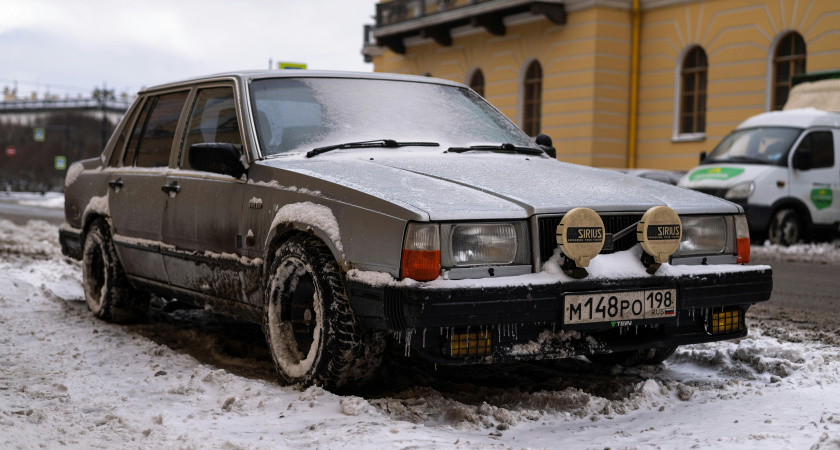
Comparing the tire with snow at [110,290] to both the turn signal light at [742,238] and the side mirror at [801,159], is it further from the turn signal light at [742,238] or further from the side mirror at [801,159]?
the side mirror at [801,159]

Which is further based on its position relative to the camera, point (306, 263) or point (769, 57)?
point (769, 57)

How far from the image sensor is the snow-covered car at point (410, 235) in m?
3.57

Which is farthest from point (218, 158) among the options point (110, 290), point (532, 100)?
point (532, 100)

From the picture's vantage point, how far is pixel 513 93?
26078 millimetres

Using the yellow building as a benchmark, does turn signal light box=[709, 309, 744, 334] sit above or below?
below

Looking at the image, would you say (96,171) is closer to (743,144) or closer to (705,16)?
(743,144)

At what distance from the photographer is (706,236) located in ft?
13.6

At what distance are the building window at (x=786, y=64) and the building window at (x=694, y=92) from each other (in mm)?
1963

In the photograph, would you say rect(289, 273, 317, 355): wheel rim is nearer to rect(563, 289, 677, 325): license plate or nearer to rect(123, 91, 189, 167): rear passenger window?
rect(563, 289, 677, 325): license plate

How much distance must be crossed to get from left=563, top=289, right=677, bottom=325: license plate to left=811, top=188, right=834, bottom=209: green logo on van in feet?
38.6

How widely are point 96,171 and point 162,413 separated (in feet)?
10.9

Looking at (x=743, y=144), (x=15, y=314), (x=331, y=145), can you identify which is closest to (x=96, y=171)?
(x=15, y=314)

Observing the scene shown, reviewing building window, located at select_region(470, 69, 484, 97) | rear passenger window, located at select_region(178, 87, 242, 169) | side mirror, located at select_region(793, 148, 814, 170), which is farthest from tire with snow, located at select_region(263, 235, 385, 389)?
building window, located at select_region(470, 69, 484, 97)

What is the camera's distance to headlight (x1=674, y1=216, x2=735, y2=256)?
4.09m
